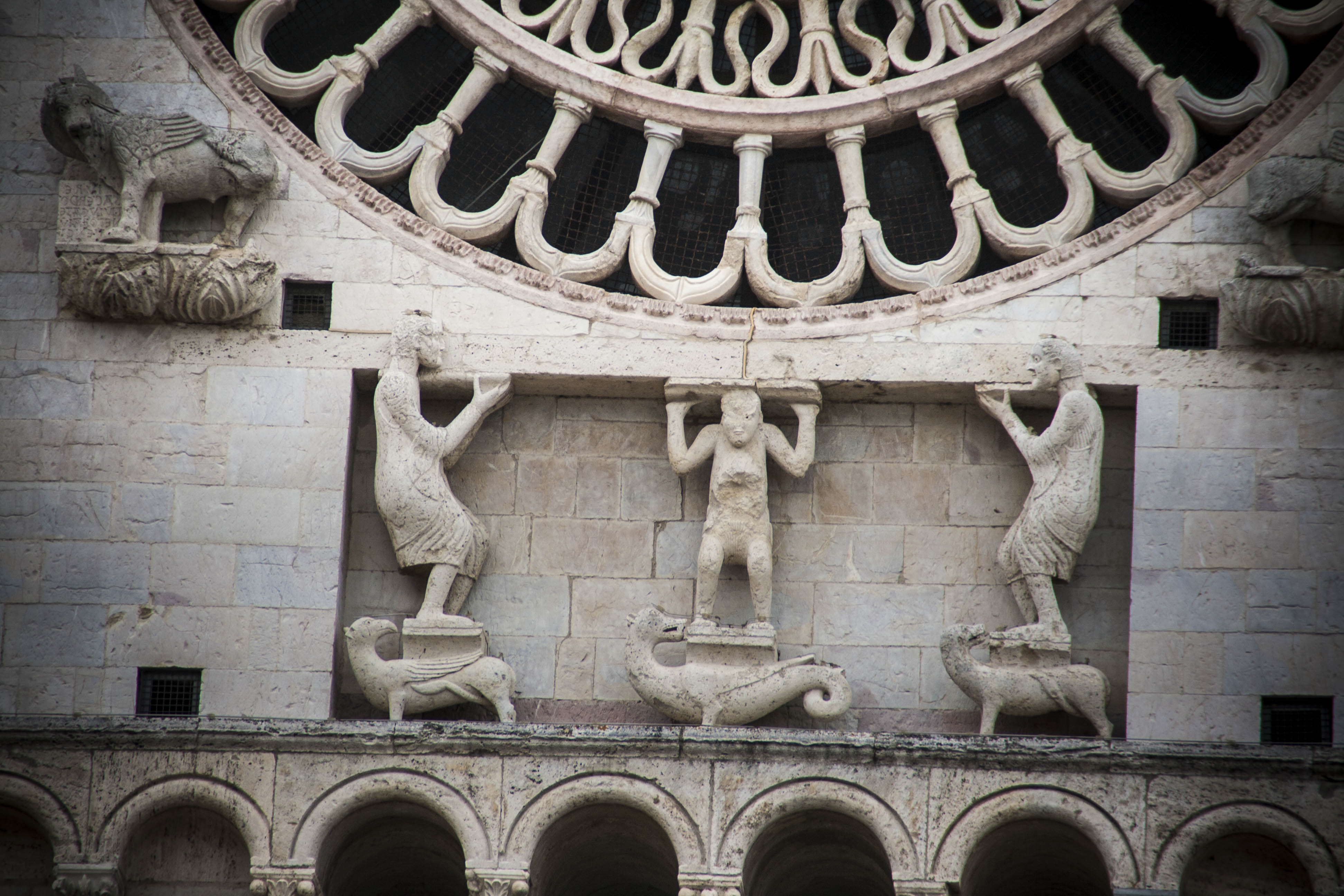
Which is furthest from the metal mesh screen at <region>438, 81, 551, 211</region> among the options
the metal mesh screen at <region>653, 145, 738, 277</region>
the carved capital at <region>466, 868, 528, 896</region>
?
the carved capital at <region>466, 868, 528, 896</region>

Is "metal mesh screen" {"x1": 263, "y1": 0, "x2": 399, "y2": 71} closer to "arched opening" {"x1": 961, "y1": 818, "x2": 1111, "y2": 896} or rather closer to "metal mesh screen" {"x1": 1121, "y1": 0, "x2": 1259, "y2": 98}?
"metal mesh screen" {"x1": 1121, "y1": 0, "x2": 1259, "y2": 98}

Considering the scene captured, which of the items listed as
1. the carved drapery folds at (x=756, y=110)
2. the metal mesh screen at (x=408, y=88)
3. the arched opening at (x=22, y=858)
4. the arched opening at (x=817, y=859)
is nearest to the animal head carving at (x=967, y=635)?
the arched opening at (x=817, y=859)

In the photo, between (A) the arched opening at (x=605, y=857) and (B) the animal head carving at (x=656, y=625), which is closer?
(A) the arched opening at (x=605, y=857)

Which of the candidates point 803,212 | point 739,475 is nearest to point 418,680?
point 739,475

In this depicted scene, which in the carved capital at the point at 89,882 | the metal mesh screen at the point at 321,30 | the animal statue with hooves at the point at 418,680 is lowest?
the carved capital at the point at 89,882

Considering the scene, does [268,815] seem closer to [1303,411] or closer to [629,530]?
[629,530]

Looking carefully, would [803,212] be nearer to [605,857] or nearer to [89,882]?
[605,857]

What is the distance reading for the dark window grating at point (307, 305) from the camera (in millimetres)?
14867

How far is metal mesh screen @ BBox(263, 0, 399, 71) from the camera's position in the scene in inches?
613

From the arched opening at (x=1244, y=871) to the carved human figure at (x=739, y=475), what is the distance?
9.71 feet

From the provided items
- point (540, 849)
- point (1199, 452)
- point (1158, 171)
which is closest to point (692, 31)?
point (1158, 171)

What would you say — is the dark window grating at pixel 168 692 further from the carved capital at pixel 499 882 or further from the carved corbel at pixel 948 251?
the carved corbel at pixel 948 251

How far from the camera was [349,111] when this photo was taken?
50.7 ft

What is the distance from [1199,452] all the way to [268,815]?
19.9ft
